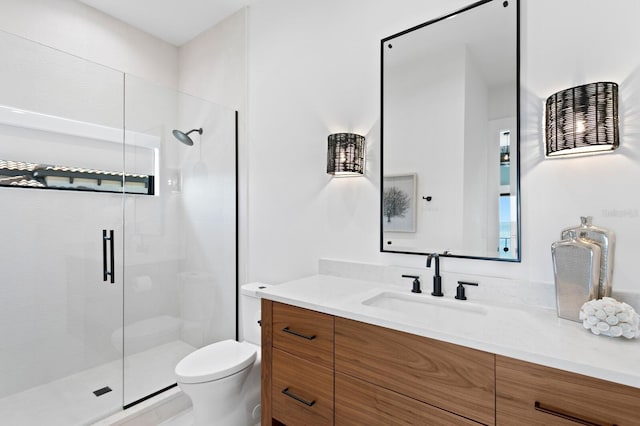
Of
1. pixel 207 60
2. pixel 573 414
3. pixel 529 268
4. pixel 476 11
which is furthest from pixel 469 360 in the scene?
pixel 207 60

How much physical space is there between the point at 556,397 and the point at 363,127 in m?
1.43

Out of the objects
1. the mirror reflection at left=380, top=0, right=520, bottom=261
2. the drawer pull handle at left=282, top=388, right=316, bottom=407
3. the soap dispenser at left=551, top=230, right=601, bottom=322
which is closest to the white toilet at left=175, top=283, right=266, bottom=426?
the drawer pull handle at left=282, top=388, right=316, bottom=407

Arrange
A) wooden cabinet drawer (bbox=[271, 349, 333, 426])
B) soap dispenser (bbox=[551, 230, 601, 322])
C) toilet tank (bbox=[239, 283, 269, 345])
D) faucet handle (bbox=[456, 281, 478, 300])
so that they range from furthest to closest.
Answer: toilet tank (bbox=[239, 283, 269, 345]) → faucet handle (bbox=[456, 281, 478, 300]) → wooden cabinet drawer (bbox=[271, 349, 333, 426]) → soap dispenser (bbox=[551, 230, 601, 322])

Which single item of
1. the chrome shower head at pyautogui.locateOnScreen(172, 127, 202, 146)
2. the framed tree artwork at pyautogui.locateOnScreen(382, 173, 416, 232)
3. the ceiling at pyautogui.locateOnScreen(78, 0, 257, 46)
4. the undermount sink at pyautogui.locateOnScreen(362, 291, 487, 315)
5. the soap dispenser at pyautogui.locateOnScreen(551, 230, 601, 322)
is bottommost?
the undermount sink at pyautogui.locateOnScreen(362, 291, 487, 315)

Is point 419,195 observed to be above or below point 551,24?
below

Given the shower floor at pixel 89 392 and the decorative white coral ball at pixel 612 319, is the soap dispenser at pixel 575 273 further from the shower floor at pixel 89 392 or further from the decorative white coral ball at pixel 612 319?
the shower floor at pixel 89 392

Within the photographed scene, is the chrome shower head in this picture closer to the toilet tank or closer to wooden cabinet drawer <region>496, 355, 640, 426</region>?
the toilet tank

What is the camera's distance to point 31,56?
1885 millimetres

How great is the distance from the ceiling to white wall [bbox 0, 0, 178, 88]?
82mm

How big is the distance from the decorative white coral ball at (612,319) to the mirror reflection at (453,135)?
39 cm

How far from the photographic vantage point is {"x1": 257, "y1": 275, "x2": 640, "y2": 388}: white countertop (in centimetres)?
81

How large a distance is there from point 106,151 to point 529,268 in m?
2.65

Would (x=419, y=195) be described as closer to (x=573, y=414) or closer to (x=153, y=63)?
(x=573, y=414)

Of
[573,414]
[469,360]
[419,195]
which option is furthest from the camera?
[419,195]
